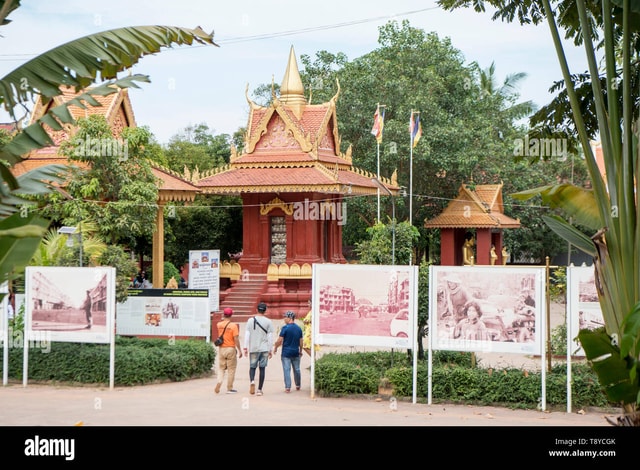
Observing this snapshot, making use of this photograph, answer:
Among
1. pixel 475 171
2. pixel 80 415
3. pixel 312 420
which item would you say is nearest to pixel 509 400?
pixel 312 420

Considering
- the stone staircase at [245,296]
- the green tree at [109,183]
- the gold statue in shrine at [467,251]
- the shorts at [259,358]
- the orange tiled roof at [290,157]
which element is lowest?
the shorts at [259,358]

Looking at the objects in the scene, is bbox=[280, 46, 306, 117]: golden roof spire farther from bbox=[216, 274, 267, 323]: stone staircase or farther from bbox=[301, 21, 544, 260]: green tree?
bbox=[216, 274, 267, 323]: stone staircase

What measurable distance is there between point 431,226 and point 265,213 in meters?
9.18

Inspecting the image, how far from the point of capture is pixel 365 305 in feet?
44.4

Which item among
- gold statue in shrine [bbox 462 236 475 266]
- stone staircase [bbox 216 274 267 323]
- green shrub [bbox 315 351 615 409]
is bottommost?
green shrub [bbox 315 351 615 409]

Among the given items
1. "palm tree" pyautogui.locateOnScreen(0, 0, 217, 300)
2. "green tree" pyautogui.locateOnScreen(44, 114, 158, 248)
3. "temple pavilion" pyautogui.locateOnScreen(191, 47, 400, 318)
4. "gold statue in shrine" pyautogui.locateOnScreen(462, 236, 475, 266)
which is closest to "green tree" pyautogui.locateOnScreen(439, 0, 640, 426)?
"palm tree" pyautogui.locateOnScreen(0, 0, 217, 300)

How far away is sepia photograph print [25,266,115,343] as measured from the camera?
14.2 m

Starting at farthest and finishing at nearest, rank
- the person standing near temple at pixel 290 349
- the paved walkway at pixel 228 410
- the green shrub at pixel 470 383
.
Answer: the person standing near temple at pixel 290 349, the green shrub at pixel 470 383, the paved walkway at pixel 228 410

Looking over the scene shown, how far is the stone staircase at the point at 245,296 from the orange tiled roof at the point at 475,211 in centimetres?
982

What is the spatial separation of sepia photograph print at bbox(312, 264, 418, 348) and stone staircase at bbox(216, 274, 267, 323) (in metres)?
15.1

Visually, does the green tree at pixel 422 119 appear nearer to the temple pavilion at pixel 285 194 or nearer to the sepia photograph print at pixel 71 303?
the temple pavilion at pixel 285 194

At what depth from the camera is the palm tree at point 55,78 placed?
19.5 ft

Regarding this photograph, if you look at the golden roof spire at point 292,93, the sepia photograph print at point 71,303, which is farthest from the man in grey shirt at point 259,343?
the golden roof spire at point 292,93

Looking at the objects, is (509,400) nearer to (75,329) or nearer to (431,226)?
(75,329)
